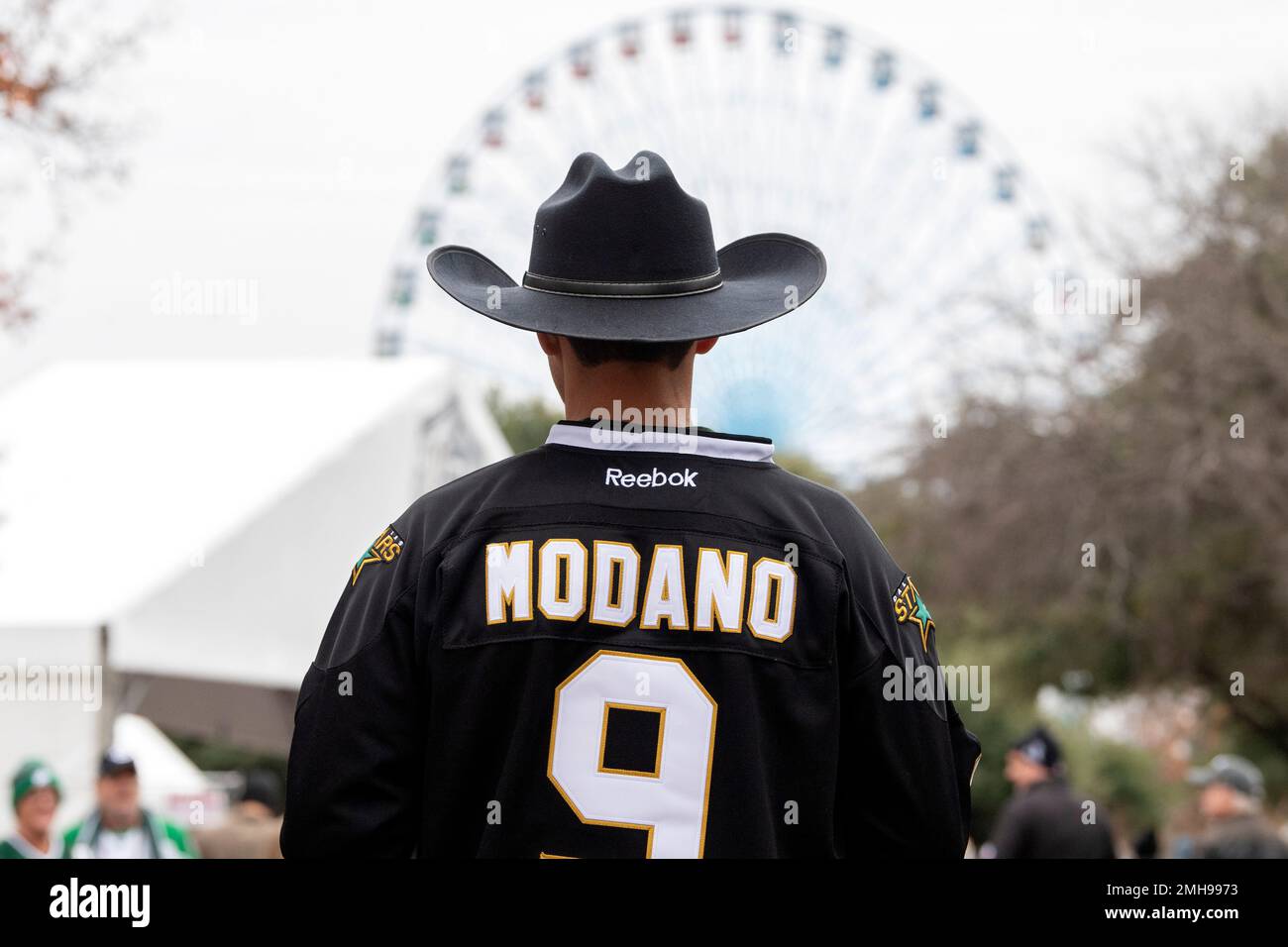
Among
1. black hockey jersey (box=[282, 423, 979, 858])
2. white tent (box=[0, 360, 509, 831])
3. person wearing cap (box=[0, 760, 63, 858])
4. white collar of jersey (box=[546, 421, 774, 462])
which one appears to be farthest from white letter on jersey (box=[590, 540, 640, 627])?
white tent (box=[0, 360, 509, 831])

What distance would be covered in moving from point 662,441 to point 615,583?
182 mm

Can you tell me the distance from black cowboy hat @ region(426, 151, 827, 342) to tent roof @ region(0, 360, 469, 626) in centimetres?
631

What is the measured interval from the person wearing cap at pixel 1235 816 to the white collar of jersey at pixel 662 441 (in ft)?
14.9

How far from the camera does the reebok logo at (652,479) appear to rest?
178 centimetres

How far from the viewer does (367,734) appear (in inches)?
69.4

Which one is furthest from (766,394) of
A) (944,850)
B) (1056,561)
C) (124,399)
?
(944,850)

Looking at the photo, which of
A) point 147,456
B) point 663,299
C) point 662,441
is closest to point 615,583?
point 662,441

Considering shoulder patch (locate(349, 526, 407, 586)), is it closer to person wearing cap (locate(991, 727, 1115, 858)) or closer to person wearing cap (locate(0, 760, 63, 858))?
person wearing cap (locate(0, 760, 63, 858))

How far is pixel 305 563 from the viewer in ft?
32.9

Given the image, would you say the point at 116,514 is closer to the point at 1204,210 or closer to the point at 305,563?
the point at 305,563

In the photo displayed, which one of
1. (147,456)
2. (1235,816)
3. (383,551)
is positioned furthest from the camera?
(147,456)

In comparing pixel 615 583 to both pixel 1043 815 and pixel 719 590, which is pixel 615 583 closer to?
pixel 719 590

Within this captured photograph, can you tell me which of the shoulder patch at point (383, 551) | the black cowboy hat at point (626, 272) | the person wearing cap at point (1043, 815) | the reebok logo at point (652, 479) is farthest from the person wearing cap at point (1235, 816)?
the shoulder patch at point (383, 551)
